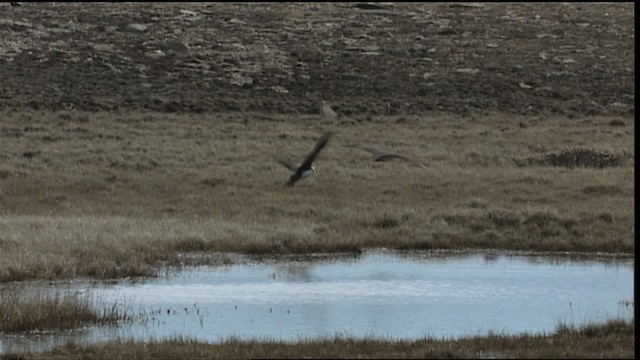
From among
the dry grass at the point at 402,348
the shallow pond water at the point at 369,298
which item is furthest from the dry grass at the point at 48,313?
Result: the dry grass at the point at 402,348

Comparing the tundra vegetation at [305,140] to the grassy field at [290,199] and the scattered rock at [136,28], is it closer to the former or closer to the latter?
the grassy field at [290,199]

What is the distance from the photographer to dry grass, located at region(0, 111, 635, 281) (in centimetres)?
2262

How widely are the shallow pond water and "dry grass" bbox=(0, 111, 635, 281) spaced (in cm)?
118

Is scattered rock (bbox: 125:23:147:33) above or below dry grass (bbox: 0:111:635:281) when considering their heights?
below

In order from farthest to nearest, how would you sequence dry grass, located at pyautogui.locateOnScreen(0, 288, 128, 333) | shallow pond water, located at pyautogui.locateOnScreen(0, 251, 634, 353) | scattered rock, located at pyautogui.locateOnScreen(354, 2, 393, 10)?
scattered rock, located at pyautogui.locateOnScreen(354, 2, 393, 10)
dry grass, located at pyautogui.locateOnScreen(0, 288, 128, 333)
shallow pond water, located at pyautogui.locateOnScreen(0, 251, 634, 353)

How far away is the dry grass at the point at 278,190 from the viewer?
74.2ft

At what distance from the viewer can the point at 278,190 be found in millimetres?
28797

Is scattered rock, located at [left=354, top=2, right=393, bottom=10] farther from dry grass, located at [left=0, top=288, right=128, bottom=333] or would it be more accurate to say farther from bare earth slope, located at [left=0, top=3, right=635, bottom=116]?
dry grass, located at [left=0, top=288, right=128, bottom=333]

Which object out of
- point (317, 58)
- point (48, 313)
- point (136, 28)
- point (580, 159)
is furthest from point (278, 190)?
point (136, 28)

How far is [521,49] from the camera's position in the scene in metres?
59.5

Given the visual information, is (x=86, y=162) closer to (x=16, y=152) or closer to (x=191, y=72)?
(x=16, y=152)

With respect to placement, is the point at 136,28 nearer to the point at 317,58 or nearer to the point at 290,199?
the point at 317,58

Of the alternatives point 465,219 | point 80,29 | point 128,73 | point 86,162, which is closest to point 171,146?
point 86,162

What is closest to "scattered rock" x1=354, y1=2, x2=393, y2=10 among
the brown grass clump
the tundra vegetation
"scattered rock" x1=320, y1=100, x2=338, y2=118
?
the tundra vegetation
